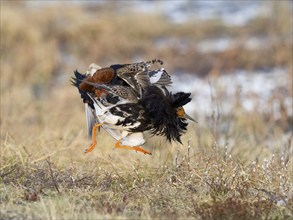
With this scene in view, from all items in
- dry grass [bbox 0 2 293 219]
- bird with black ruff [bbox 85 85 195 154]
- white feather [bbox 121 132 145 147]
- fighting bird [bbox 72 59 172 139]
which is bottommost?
dry grass [bbox 0 2 293 219]

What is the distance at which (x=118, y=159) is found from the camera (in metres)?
6.67

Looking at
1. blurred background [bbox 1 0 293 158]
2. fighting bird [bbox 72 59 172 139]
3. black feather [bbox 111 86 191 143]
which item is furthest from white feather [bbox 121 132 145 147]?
blurred background [bbox 1 0 293 158]

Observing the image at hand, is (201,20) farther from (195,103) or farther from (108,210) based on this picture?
(108,210)

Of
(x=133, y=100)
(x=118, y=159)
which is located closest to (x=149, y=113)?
(x=133, y=100)

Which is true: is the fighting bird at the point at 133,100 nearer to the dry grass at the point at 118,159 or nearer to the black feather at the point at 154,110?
the black feather at the point at 154,110

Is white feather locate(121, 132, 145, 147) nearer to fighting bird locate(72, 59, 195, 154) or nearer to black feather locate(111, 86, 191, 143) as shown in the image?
fighting bird locate(72, 59, 195, 154)

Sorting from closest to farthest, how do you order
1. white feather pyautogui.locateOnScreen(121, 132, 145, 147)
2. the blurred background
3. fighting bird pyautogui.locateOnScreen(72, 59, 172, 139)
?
fighting bird pyautogui.locateOnScreen(72, 59, 172, 139) < white feather pyautogui.locateOnScreen(121, 132, 145, 147) < the blurred background

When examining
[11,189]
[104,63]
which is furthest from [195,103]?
[11,189]

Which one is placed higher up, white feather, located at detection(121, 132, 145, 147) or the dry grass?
white feather, located at detection(121, 132, 145, 147)

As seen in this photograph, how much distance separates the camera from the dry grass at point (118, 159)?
4617 millimetres

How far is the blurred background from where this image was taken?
31.0 ft

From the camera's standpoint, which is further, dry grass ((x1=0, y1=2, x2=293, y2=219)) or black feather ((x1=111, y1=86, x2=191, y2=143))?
black feather ((x1=111, y1=86, x2=191, y2=143))

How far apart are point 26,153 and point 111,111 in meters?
1.25

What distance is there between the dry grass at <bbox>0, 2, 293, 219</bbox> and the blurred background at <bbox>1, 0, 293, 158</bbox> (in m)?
0.04
